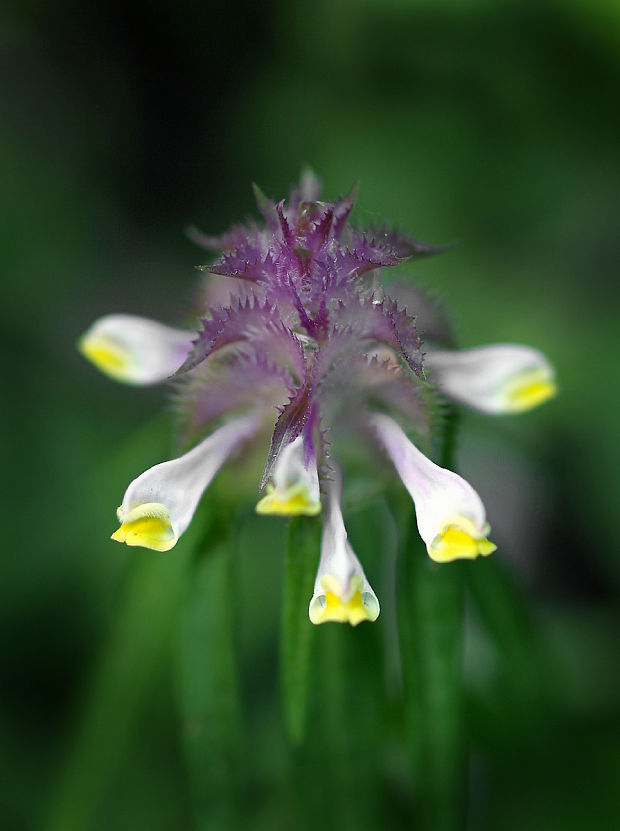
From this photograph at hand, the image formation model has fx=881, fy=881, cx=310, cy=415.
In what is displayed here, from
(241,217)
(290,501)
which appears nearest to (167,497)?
(290,501)

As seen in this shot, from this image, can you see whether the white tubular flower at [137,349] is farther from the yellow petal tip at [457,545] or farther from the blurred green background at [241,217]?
the yellow petal tip at [457,545]

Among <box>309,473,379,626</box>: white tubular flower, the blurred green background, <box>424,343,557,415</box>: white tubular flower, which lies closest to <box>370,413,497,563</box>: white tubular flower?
<box>309,473,379,626</box>: white tubular flower

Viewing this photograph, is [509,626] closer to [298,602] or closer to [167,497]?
[298,602]

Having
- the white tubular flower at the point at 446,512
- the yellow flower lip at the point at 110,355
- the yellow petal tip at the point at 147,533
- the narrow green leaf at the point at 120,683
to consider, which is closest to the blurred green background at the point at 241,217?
the narrow green leaf at the point at 120,683

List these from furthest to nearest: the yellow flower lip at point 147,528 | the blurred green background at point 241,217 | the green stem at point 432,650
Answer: the blurred green background at point 241,217 < the green stem at point 432,650 < the yellow flower lip at point 147,528

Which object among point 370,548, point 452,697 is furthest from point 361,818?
point 370,548

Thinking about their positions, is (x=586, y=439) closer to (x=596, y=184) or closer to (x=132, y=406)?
(x=596, y=184)

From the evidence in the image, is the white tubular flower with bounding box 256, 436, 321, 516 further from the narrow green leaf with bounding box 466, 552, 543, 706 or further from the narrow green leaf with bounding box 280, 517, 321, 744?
the narrow green leaf with bounding box 466, 552, 543, 706
